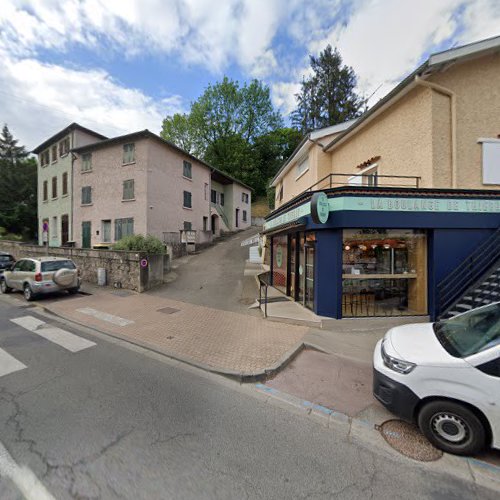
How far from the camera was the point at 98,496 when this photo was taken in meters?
2.20

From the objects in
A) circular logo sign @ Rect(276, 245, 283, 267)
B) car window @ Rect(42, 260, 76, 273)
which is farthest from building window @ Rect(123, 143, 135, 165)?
circular logo sign @ Rect(276, 245, 283, 267)

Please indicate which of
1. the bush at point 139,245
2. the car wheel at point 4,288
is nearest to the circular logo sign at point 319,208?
the bush at point 139,245

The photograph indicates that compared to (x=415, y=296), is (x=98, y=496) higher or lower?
lower

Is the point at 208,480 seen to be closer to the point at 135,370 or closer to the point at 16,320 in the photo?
the point at 135,370

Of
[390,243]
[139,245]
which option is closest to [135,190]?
[139,245]

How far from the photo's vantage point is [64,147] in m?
22.8

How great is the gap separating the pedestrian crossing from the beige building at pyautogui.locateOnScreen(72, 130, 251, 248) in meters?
11.1

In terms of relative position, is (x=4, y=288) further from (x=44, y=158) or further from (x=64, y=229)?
(x=44, y=158)

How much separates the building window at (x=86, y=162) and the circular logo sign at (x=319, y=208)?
67.7 feet

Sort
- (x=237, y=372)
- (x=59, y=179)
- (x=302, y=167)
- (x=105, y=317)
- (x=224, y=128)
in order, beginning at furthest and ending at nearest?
(x=224, y=128)
(x=59, y=179)
(x=302, y=167)
(x=105, y=317)
(x=237, y=372)

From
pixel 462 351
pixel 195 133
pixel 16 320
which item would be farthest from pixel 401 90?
pixel 195 133

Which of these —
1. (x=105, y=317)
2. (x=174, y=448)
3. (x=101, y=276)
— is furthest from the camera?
(x=101, y=276)

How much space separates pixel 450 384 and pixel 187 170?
22077mm

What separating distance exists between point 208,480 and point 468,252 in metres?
8.38
